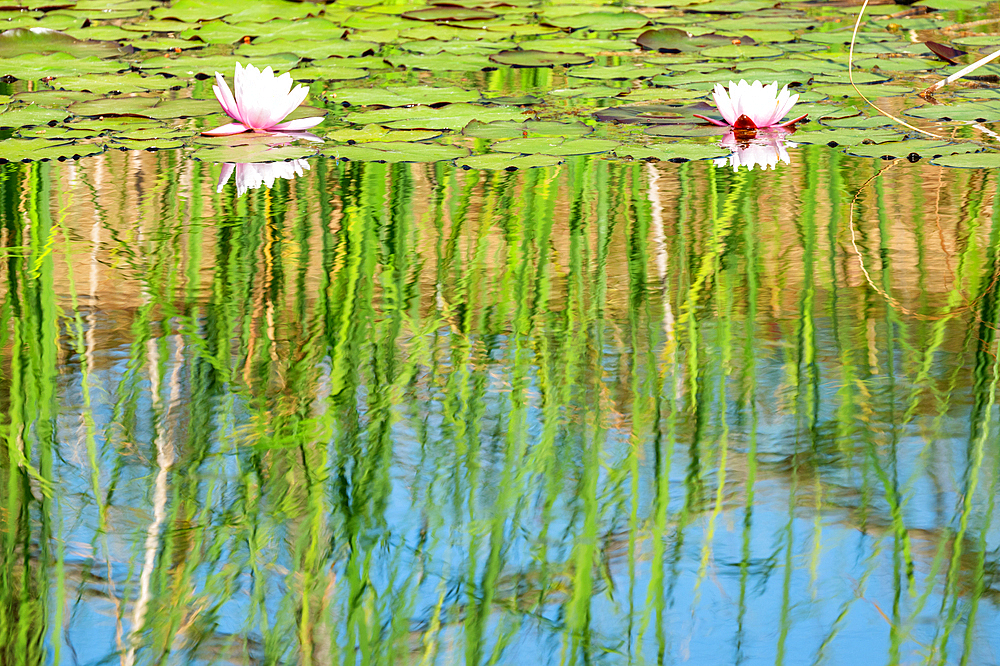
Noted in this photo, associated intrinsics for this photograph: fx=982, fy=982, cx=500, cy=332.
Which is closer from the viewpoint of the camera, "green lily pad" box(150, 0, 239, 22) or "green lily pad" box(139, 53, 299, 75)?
"green lily pad" box(139, 53, 299, 75)

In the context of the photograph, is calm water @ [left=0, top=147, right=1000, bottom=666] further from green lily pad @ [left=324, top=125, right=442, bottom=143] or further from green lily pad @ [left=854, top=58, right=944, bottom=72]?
green lily pad @ [left=854, top=58, right=944, bottom=72]

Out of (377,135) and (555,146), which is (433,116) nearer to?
(377,135)

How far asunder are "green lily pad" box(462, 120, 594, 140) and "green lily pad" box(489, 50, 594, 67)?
0.81 metres

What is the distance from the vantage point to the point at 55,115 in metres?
3.03

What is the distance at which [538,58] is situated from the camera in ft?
12.4

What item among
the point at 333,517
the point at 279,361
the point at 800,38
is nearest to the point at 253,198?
the point at 279,361

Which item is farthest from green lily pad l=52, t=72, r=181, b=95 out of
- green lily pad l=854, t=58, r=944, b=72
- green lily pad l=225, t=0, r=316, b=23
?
green lily pad l=854, t=58, r=944, b=72

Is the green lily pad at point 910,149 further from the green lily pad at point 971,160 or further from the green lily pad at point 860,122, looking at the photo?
the green lily pad at point 860,122

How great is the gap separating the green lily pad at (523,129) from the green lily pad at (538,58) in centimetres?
81

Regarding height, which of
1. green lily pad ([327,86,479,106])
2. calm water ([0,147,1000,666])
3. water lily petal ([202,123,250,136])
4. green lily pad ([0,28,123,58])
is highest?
green lily pad ([0,28,123,58])

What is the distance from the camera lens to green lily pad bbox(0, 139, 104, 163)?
2.62 metres

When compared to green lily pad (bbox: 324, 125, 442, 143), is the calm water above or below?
below

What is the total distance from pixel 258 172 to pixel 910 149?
5.67ft

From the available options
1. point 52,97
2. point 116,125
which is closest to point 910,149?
point 116,125
